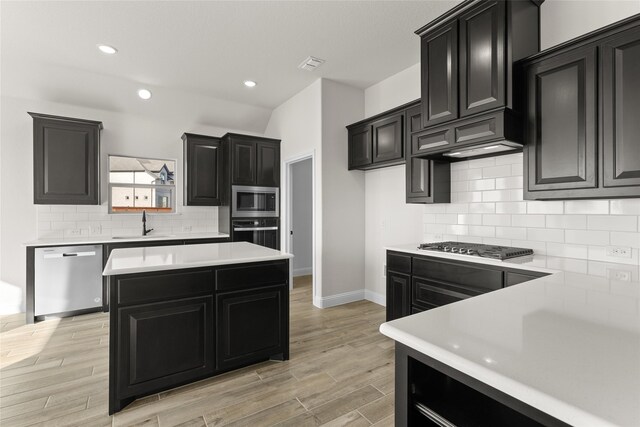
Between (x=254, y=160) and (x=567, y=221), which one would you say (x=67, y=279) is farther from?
(x=567, y=221)

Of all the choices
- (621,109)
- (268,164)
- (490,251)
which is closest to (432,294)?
(490,251)

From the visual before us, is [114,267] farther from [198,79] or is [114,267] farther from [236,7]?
[198,79]

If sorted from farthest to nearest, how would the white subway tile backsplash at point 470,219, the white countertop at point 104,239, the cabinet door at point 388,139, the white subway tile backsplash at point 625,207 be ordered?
1. the white countertop at point 104,239
2. the cabinet door at point 388,139
3. the white subway tile backsplash at point 470,219
4. the white subway tile backsplash at point 625,207

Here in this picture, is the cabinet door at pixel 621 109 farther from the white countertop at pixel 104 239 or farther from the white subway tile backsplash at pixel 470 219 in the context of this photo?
the white countertop at pixel 104 239

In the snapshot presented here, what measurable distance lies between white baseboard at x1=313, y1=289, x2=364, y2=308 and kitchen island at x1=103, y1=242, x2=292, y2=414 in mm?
1466

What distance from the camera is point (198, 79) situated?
4164 mm

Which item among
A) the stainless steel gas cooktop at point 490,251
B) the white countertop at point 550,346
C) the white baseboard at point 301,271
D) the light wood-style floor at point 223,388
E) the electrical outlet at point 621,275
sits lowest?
the light wood-style floor at point 223,388

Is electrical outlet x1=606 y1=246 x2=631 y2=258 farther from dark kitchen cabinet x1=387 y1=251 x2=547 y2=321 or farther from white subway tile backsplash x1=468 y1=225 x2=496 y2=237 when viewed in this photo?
white subway tile backsplash x1=468 y1=225 x2=496 y2=237

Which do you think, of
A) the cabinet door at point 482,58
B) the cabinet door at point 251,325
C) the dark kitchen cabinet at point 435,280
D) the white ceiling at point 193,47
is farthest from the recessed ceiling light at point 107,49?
the dark kitchen cabinet at point 435,280

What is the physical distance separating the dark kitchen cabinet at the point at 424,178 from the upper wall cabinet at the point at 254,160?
237 cm

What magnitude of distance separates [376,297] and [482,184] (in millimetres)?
2062

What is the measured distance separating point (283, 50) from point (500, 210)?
9.02 feet

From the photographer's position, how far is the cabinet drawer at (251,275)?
7.57 feet

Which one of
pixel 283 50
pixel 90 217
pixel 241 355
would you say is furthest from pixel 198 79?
pixel 241 355
